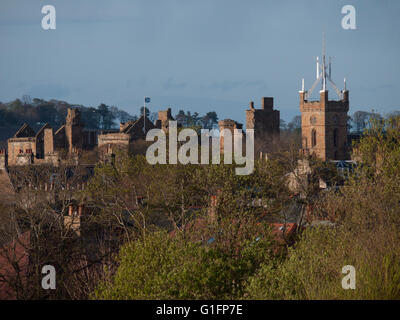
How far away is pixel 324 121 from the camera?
330ft

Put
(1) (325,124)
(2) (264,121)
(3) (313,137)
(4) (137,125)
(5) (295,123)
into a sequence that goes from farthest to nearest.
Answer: (5) (295,123) → (3) (313,137) → (1) (325,124) → (2) (264,121) → (4) (137,125)

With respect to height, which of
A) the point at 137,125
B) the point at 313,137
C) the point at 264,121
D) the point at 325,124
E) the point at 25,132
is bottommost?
the point at 313,137

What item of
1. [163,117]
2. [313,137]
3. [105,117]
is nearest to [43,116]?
[105,117]

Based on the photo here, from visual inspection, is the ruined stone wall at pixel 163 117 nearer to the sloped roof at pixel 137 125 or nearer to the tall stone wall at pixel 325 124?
the sloped roof at pixel 137 125

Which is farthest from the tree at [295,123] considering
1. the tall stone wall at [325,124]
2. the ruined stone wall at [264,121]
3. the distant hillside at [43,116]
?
the ruined stone wall at [264,121]

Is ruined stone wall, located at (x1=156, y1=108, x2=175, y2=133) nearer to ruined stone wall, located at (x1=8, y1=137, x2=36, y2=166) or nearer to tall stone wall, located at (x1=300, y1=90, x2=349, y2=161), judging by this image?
ruined stone wall, located at (x1=8, y1=137, x2=36, y2=166)

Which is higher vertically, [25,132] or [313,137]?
[25,132]

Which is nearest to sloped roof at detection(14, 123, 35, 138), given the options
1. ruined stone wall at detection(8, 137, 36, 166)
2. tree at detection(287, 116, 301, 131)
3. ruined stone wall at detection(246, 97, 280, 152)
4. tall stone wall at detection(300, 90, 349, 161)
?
ruined stone wall at detection(8, 137, 36, 166)

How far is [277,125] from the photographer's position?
3177 inches

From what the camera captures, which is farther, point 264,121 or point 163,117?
point 264,121

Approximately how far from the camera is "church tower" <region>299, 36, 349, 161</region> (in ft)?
328

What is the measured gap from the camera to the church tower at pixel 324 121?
9988 cm

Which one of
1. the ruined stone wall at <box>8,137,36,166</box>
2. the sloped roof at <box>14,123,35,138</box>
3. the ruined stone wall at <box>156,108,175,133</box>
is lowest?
the ruined stone wall at <box>8,137,36,166</box>

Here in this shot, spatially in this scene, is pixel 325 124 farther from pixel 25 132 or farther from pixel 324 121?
pixel 25 132
